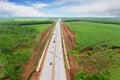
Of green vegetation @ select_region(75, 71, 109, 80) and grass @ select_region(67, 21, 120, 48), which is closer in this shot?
green vegetation @ select_region(75, 71, 109, 80)

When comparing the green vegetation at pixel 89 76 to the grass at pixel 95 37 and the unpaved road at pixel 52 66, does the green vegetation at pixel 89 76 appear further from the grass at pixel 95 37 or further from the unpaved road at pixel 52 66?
the grass at pixel 95 37

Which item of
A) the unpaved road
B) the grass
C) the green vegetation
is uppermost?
the green vegetation

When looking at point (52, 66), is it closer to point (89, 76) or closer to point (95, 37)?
point (89, 76)

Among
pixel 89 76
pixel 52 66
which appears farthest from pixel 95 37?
pixel 89 76

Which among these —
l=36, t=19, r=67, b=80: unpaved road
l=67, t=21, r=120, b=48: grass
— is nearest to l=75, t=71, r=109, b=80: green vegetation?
l=36, t=19, r=67, b=80: unpaved road

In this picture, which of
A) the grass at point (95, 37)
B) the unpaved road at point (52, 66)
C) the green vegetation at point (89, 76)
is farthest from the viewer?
the grass at point (95, 37)

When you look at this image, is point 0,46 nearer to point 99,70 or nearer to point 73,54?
point 73,54

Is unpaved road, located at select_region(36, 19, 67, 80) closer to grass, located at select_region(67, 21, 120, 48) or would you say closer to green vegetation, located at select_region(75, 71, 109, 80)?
green vegetation, located at select_region(75, 71, 109, 80)

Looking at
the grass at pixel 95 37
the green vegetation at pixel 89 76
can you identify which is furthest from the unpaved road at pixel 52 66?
the grass at pixel 95 37

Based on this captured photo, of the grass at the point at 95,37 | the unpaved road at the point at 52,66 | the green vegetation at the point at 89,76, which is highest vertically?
the green vegetation at the point at 89,76

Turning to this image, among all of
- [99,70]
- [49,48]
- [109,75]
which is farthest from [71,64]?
[49,48]

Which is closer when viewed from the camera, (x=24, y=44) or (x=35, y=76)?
(x=35, y=76)
